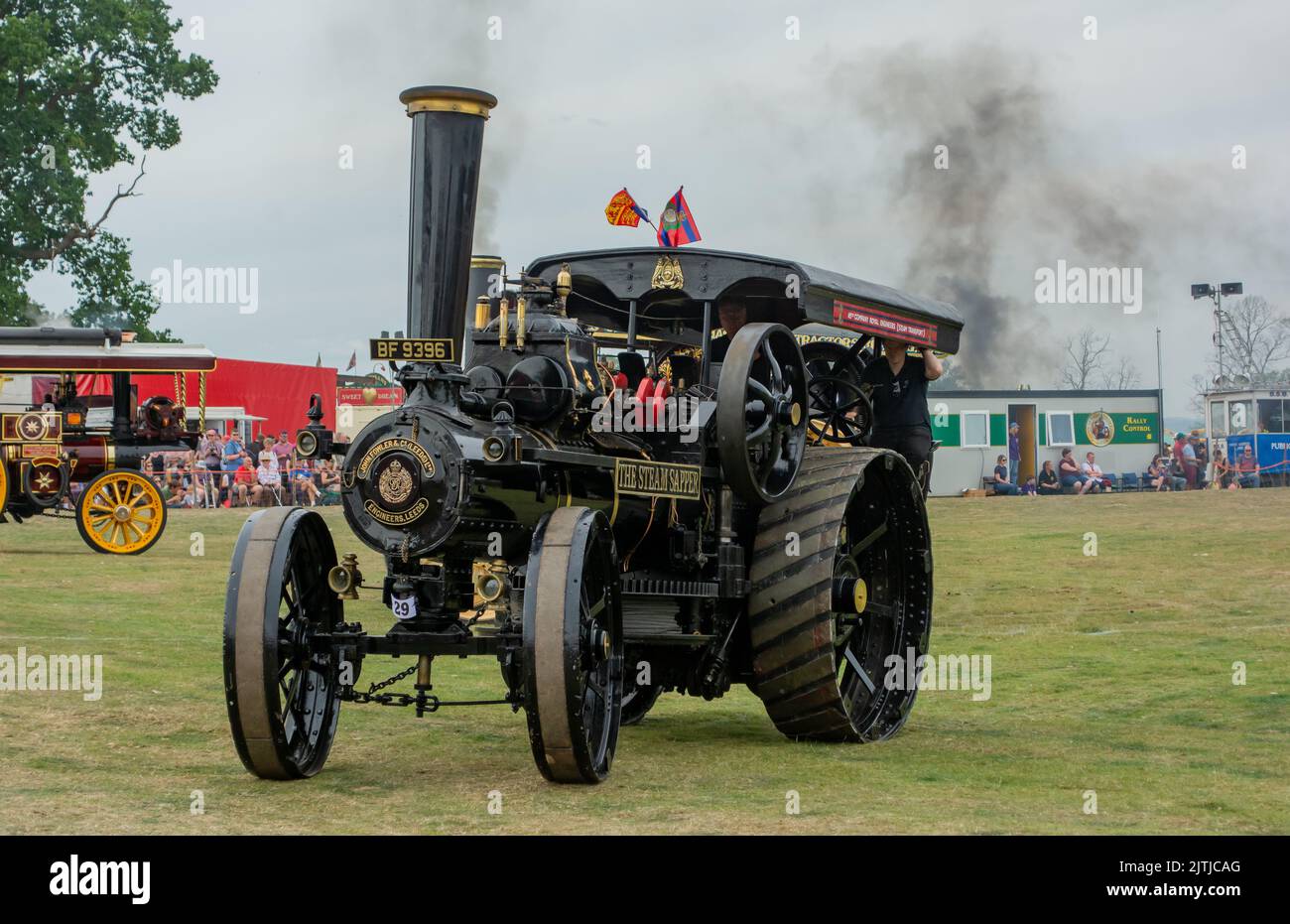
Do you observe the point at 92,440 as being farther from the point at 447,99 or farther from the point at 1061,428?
the point at 1061,428

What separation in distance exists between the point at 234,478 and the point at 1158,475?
19.5 metres

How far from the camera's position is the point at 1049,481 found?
33.9 m

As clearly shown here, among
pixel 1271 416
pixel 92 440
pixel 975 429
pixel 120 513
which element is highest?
pixel 1271 416

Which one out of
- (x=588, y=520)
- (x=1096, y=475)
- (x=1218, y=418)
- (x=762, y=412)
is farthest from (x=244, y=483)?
(x=1218, y=418)

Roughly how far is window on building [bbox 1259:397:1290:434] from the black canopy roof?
31428mm

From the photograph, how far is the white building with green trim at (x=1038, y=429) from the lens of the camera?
3503cm

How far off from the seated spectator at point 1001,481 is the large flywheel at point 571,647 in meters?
28.0

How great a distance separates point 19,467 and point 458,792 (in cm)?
1391

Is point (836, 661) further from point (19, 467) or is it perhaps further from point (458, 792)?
point (19, 467)

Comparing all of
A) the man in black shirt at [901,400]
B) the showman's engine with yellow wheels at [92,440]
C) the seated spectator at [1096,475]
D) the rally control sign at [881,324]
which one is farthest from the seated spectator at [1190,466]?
the rally control sign at [881,324]

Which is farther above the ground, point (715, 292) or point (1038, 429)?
point (1038, 429)

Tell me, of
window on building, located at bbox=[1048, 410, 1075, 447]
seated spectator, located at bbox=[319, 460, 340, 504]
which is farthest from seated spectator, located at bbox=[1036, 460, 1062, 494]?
seated spectator, located at bbox=[319, 460, 340, 504]

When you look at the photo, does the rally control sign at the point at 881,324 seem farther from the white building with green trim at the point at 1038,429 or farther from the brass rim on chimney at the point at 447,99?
the white building with green trim at the point at 1038,429

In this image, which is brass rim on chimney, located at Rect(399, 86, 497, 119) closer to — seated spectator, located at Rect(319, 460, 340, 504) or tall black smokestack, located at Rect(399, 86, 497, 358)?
tall black smokestack, located at Rect(399, 86, 497, 358)
